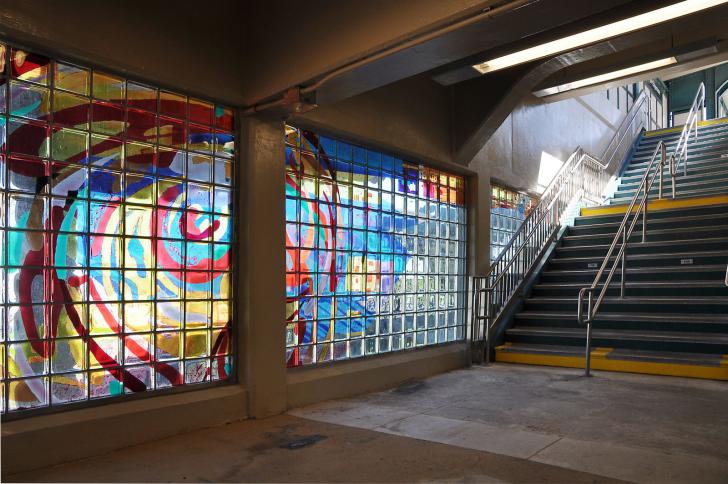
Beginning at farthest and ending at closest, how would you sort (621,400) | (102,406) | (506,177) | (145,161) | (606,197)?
(606,197)
(506,177)
(621,400)
(145,161)
(102,406)

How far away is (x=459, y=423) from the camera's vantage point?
15.9 feet

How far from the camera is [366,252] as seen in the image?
6.53 m

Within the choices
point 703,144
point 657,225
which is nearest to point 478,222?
point 657,225

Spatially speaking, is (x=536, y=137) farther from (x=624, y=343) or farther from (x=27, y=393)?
(x=27, y=393)

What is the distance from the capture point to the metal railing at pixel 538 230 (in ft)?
26.8

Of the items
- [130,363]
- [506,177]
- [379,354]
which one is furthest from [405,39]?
[506,177]

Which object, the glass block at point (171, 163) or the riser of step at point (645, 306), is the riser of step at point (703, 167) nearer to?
the riser of step at point (645, 306)

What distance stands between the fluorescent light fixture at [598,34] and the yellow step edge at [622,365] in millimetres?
3803

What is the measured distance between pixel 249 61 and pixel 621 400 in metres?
4.76

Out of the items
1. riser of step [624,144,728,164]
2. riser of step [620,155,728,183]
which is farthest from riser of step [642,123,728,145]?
riser of step [620,155,728,183]

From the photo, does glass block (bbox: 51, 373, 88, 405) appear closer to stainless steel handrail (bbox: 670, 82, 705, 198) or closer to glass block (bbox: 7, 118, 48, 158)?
glass block (bbox: 7, 118, 48, 158)

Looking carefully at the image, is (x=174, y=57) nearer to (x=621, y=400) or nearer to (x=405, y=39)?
(x=405, y=39)

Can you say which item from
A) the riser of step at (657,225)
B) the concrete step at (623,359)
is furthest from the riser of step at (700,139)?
the concrete step at (623,359)

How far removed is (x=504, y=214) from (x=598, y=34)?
412 centimetres
